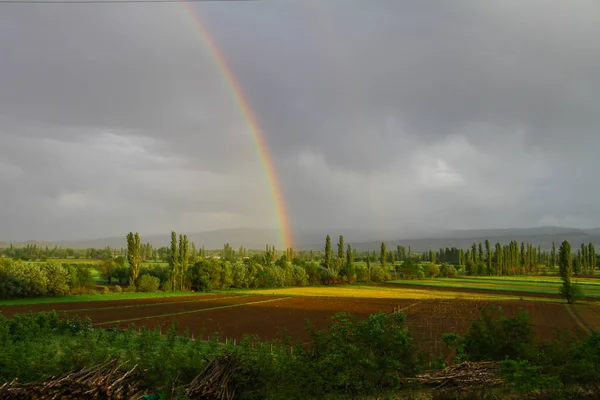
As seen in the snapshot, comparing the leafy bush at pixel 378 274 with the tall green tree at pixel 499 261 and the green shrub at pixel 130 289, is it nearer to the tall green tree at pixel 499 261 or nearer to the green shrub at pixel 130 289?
the tall green tree at pixel 499 261

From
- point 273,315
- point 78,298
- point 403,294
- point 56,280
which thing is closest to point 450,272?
point 403,294

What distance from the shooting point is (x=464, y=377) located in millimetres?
8938

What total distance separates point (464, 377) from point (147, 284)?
239 feet

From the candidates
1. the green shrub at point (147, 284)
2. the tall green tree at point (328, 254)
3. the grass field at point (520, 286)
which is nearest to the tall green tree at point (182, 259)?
the green shrub at point (147, 284)

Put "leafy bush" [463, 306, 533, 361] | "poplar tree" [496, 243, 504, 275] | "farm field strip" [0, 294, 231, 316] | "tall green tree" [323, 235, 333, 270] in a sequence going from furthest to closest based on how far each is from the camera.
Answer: "poplar tree" [496, 243, 504, 275]
"tall green tree" [323, 235, 333, 270]
"farm field strip" [0, 294, 231, 316]
"leafy bush" [463, 306, 533, 361]

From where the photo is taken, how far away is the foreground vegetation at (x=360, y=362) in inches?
331

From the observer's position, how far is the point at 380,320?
9.76 metres

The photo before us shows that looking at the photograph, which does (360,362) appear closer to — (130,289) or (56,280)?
(56,280)

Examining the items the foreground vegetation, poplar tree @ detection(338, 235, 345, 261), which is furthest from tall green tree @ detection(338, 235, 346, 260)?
the foreground vegetation

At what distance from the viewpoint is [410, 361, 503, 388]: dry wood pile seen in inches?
342

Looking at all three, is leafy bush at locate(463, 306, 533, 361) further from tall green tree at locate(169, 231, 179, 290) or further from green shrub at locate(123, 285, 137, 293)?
tall green tree at locate(169, 231, 179, 290)

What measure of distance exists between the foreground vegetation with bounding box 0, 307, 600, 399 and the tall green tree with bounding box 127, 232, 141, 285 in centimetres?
6915

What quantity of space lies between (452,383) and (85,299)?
63.4 m

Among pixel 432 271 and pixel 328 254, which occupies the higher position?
pixel 328 254
